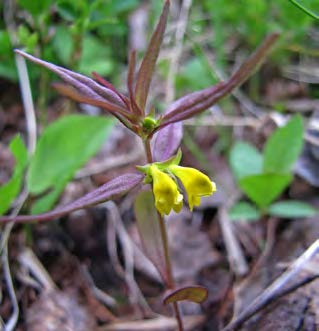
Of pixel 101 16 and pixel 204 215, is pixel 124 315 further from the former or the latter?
pixel 101 16

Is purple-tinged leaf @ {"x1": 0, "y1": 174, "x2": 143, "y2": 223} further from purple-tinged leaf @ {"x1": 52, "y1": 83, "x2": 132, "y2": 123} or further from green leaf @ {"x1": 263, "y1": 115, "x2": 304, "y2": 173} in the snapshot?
green leaf @ {"x1": 263, "y1": 115, "x2": 304, "y2": 173}

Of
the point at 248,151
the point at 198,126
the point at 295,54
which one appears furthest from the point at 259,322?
the point at 295,54

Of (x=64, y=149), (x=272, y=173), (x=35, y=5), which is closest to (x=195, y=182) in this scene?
(x=272, y=173)

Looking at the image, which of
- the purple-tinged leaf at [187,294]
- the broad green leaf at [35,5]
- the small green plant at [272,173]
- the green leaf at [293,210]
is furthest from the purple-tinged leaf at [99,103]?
the broad green leaf at [35,5]

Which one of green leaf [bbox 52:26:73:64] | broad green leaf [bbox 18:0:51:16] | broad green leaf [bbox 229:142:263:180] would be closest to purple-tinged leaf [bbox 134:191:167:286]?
broad green leaf [bbox 229:142:263:180]

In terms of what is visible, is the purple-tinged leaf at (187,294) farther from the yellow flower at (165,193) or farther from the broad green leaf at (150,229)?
the yellow flower at (165,193)
